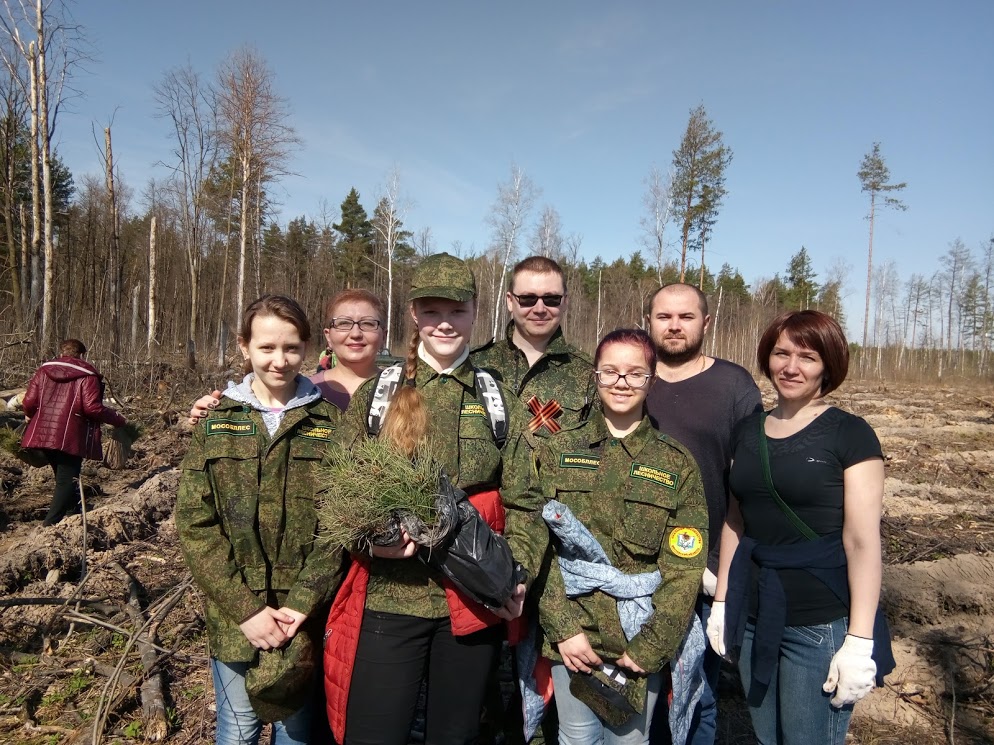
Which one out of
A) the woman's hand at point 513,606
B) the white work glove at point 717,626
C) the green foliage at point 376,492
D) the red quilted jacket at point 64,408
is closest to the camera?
the green foliage at point 376,492

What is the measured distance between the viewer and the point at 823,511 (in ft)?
6.78

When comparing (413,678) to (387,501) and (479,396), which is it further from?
(479,396)

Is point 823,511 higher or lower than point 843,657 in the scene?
higher

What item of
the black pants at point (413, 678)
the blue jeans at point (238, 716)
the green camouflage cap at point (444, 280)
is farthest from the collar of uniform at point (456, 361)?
the blue jeans at point (238, 716)

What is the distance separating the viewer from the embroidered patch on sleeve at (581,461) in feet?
7.52

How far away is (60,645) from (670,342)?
4719mm

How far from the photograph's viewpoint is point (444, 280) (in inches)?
85.7

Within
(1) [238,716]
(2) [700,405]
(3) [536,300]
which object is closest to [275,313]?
(3) [536,300]

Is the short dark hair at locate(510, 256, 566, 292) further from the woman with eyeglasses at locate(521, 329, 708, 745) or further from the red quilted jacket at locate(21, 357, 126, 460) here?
the red quilted jacket at locate(21, 357, 126, 460)

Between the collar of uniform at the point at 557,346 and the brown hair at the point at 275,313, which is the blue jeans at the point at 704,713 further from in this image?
the brown hair at the point at 275,313

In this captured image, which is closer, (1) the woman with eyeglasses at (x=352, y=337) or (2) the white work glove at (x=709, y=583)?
(2) the white work glove at (x=709, y=583)

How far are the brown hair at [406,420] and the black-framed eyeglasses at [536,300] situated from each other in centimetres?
121

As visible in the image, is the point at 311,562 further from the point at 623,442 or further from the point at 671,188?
the point at 671,188

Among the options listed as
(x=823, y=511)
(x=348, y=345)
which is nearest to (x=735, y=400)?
(x=823, y=511)
